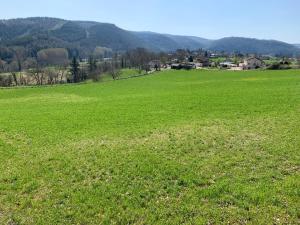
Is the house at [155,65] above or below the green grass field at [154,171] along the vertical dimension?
below

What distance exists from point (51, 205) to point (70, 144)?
7.79 meters

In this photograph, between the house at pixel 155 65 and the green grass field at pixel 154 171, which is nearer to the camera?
the green grass field at pixel 154 171

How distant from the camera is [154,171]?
14320 millimetres

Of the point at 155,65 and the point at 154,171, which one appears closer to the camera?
the point at 154,171

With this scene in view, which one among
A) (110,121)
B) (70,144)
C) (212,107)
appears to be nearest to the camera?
(70,144)

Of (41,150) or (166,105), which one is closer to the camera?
(41,150)

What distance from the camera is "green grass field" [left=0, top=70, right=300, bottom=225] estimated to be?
11.1m

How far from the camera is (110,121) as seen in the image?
1025 inches

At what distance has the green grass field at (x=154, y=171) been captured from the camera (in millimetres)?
11055

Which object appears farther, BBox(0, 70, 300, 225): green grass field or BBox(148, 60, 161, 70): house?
BBox(148, 60, 161, 70): house

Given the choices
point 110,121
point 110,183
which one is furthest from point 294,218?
point 110,121

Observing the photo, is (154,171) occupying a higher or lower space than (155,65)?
higher

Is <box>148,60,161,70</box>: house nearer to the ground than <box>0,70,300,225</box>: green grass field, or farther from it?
nearer to the ground

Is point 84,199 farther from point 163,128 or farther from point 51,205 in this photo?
point 163,128
